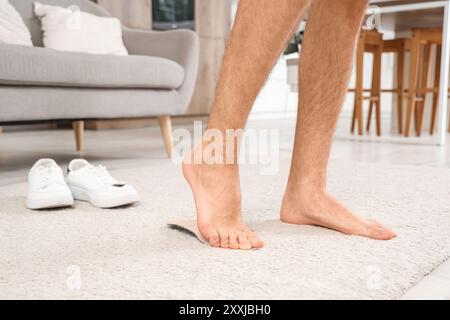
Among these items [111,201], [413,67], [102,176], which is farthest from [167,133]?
[413,67]

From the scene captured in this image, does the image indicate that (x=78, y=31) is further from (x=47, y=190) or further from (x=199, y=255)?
(x=199, y=255)

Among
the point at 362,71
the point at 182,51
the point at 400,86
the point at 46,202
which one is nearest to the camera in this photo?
the point at 46,202

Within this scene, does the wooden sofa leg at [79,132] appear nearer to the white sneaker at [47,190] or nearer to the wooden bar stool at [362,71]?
the white sneaker at [47,190]

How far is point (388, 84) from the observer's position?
7652 mm

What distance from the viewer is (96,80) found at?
1936 millimetres

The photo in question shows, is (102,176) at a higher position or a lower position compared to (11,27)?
lower

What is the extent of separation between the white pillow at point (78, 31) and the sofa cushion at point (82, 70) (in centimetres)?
45

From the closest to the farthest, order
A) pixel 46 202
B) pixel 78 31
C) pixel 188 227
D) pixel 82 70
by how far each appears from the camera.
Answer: pixel 188 227 < pixel 46 202 < pixel 82 70 < pixel 78 31

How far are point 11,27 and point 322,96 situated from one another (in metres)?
1.68

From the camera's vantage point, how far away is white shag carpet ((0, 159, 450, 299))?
0.65 m

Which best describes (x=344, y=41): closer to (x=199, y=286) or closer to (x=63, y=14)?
(x=199, y=286)

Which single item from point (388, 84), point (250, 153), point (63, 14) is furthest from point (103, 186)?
point (388, 84)

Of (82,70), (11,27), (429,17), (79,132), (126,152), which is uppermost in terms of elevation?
(429,17)

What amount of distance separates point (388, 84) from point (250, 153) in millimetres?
5881
